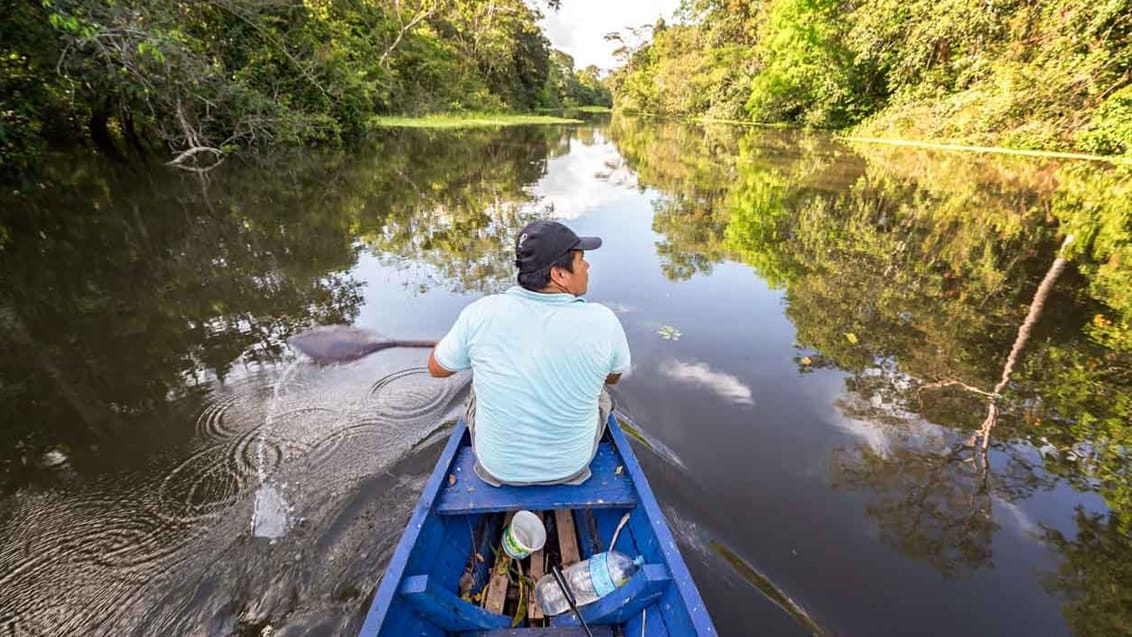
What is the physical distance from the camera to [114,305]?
5074 millimetres

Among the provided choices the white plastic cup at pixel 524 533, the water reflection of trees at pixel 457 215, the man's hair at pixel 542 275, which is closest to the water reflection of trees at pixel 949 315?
the white plastic cup at pixel 524 533

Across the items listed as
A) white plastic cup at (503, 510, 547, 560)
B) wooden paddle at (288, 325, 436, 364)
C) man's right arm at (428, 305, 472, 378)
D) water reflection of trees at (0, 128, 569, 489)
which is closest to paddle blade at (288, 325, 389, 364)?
wooden paddle at (288, 325, 436, 364)

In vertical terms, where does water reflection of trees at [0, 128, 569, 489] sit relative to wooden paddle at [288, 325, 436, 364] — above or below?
above

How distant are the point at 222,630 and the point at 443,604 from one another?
1220 mm

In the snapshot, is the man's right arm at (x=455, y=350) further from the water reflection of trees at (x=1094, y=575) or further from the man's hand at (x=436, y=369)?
the water reflection of trees at (x=1094, y=575)

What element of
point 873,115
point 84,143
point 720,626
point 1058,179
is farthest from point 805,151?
point 84,143

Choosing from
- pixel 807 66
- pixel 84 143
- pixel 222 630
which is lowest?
pixel 222 630

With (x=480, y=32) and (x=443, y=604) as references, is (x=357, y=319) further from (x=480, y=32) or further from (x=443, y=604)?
(x=480, y=32)

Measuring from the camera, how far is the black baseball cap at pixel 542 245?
6.21 ft

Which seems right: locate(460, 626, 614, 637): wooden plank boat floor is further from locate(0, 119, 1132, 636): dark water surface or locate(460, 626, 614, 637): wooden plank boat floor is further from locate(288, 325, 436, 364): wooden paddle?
locate(288, 325, 436, 364): wooden paddle

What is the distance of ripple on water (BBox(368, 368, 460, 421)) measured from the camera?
3684 mm

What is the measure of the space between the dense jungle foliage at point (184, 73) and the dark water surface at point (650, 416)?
2708mm

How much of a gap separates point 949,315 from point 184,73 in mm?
14053

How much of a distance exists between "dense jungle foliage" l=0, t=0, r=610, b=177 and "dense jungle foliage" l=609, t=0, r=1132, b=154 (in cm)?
2268
